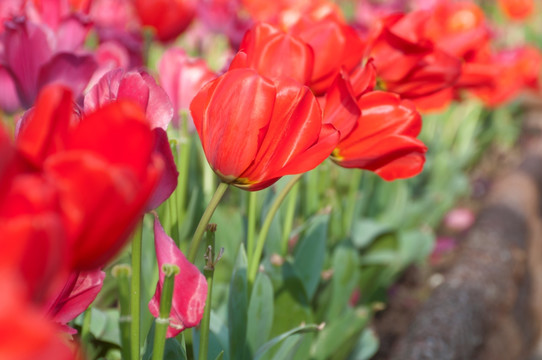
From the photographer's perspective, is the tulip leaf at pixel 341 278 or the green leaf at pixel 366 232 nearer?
the tulip leaf at pixel 341 278

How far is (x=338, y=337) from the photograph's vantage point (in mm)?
969

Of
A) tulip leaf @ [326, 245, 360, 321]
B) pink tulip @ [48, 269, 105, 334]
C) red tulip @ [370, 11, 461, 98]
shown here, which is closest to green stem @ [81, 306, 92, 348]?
pink tulip @ [48, 269, 105, 334]

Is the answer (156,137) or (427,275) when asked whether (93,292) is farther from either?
(427,275)

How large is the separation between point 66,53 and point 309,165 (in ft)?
1.39

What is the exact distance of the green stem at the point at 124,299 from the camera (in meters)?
0.61

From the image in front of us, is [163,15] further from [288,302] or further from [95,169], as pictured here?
[95,169]

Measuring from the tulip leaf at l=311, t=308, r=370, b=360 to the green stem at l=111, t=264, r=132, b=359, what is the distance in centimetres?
39

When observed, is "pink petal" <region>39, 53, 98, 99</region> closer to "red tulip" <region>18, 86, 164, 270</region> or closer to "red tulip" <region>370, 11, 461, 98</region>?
"red tulip" <region>370, 11, 461, 98</region>

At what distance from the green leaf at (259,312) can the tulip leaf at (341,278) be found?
0.32 m

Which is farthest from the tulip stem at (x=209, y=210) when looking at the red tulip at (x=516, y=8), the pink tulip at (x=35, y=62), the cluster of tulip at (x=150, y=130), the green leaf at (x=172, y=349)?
the red tulip at (x=516, y=8)

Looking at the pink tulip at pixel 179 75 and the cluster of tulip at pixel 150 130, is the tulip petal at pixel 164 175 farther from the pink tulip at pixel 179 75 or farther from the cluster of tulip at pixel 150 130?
the pink tulip at pixel 179 75

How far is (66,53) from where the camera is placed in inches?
29.9

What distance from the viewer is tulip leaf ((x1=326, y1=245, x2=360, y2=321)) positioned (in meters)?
1.06

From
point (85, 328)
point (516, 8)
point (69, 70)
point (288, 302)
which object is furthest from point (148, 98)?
point (516, 8)
